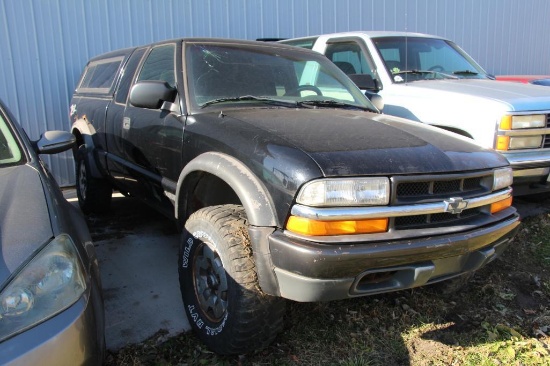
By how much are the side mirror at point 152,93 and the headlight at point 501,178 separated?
218cm

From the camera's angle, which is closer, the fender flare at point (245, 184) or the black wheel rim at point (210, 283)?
the fender flare at point (245, 184)

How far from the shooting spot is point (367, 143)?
2.48 meters

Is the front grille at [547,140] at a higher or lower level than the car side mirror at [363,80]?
lower

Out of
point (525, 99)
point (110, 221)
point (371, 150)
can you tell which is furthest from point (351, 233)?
point (110, 221)

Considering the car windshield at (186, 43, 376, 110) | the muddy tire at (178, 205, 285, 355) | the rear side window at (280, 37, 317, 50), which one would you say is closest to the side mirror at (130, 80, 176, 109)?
the car windshield at (186, 43, 376, 110)

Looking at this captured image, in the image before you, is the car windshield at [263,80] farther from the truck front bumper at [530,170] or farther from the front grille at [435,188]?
the truck front bumper at [530,170]

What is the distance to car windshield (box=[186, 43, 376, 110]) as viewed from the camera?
3287mm

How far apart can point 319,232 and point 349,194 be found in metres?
0.23

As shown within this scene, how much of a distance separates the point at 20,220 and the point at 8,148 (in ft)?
3.15

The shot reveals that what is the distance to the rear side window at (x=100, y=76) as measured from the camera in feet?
15.2

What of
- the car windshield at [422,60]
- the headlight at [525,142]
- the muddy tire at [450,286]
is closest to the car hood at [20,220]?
the muddy tire at [450,286]

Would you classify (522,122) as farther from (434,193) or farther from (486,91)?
(434,193)

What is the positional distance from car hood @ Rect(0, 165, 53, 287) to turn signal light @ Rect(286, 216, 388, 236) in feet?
3.46

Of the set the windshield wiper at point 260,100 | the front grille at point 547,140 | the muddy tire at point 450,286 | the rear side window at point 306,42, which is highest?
the rear side window at point 306,42
